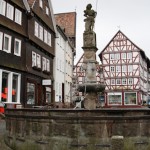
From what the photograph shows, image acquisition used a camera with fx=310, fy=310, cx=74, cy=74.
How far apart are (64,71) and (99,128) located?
32.3m

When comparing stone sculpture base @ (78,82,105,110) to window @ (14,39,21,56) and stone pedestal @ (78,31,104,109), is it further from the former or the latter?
window @ (14,39,21,56)

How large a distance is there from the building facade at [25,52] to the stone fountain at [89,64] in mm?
9275

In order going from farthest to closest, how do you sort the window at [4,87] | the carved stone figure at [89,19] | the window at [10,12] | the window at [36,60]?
the window at [36,60]
the window at [10,12]
the window at [4,87]
the carved stone figure at [89,19]

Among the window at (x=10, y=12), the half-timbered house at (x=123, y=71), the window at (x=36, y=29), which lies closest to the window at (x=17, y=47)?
the window at (x=10, y=12)

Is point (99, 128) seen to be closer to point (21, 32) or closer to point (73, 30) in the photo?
point (21, 32)

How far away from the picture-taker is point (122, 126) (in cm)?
948

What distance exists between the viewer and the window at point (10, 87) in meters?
22.3

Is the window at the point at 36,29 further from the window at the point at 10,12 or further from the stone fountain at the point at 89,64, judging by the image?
the stone fountain at the point at 89,64

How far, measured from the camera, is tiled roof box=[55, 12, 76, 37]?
48.5 meters

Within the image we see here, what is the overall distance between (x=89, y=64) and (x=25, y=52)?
42.1 ft

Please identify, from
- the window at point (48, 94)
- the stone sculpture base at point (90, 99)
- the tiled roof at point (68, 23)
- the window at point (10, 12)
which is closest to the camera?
the stone sculpture base at point (90, 99)

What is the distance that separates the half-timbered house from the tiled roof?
14.6 m

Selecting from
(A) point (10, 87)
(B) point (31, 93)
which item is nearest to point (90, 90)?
(A) point (10, 87)

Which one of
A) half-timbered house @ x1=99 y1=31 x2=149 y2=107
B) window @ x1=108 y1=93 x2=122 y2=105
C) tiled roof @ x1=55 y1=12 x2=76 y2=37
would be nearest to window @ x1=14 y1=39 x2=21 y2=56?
tiled roof @ x1=55 y1=12 x2=76 y2=37
